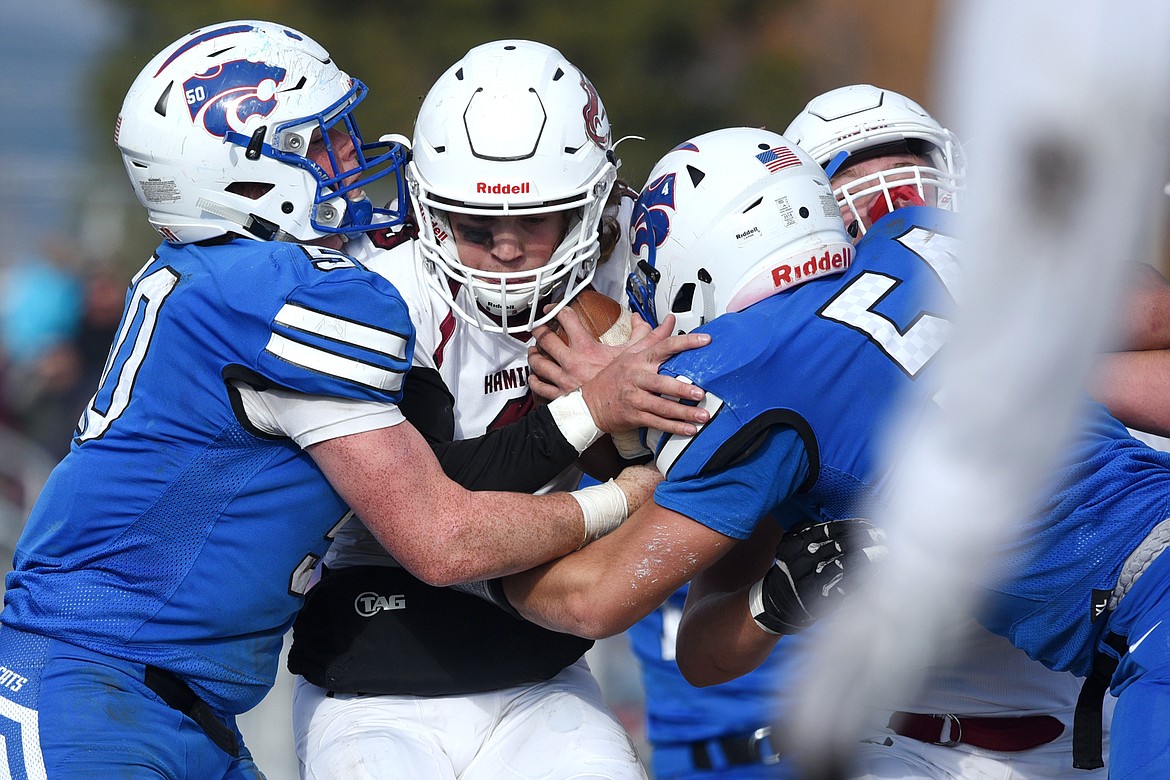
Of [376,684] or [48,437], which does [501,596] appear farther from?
[48,437]

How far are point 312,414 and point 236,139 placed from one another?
832 millimetres

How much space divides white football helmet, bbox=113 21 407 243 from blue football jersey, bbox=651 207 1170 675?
113 centimetres

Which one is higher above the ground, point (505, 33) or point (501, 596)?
point (501, 596)

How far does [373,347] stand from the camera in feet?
9.87

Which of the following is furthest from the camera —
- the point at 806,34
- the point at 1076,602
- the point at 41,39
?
the point at 41,39

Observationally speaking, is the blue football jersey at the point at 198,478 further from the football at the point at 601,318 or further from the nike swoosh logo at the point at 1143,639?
the nike swoosh logo at the point at 1143,639

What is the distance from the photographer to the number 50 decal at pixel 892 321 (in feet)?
9.76

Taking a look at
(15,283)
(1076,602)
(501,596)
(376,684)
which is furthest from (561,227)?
(15,283)

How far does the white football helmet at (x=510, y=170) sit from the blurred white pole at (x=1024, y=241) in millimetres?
1867

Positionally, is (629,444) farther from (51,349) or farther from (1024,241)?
(51,349)

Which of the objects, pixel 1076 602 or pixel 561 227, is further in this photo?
pixel 561 227

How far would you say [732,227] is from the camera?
318cm

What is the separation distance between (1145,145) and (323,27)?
57.7ft

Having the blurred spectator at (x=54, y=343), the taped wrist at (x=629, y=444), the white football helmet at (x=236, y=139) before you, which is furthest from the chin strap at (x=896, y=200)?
the blurred spectator at (x=54, y=343)
